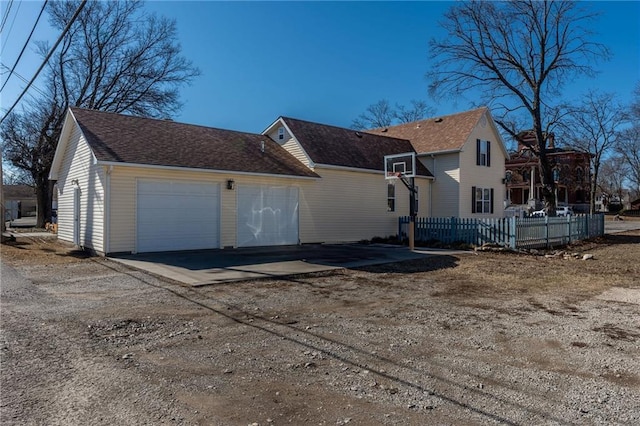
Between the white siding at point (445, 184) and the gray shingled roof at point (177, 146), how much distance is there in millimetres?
7857

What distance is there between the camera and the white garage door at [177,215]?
13547 millimetres

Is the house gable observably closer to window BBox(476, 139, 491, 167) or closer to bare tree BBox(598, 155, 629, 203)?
window BBox(476, 139, 491, 167)

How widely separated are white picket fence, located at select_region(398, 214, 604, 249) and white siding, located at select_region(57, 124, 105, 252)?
12.7 metres

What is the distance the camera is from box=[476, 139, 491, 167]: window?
22.6 meters

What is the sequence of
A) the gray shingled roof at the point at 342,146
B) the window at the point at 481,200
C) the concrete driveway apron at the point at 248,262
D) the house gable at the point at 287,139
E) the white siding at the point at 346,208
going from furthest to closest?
1. the window at the point at 481,200
2. the gray shingled roof at the point at 342,146
3. the house gable at the point at 287,139
4. the white siding at the point at 346,208
5. the concrete driveway apron at the point at 248,262

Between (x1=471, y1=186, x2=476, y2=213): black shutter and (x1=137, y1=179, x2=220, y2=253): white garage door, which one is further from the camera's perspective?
(x1=471, y1=186, x2=476, y2=213): black shutter

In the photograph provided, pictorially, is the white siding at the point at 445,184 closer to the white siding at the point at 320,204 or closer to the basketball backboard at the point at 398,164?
the white siding at the point at 320,204

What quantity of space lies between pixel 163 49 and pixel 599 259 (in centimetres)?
2973

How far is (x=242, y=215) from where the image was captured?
15.9 m

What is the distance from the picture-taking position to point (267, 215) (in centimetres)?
1669

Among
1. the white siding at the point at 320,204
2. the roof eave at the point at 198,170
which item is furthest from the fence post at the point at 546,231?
the roof eave at the point at 198,170

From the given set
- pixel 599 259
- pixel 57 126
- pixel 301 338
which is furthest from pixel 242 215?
pixel 57 126

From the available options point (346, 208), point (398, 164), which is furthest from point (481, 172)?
point (346, 208)

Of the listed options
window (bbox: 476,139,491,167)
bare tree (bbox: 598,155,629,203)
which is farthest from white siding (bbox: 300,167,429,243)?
bare tree (bbox: 598,155,629,203)
